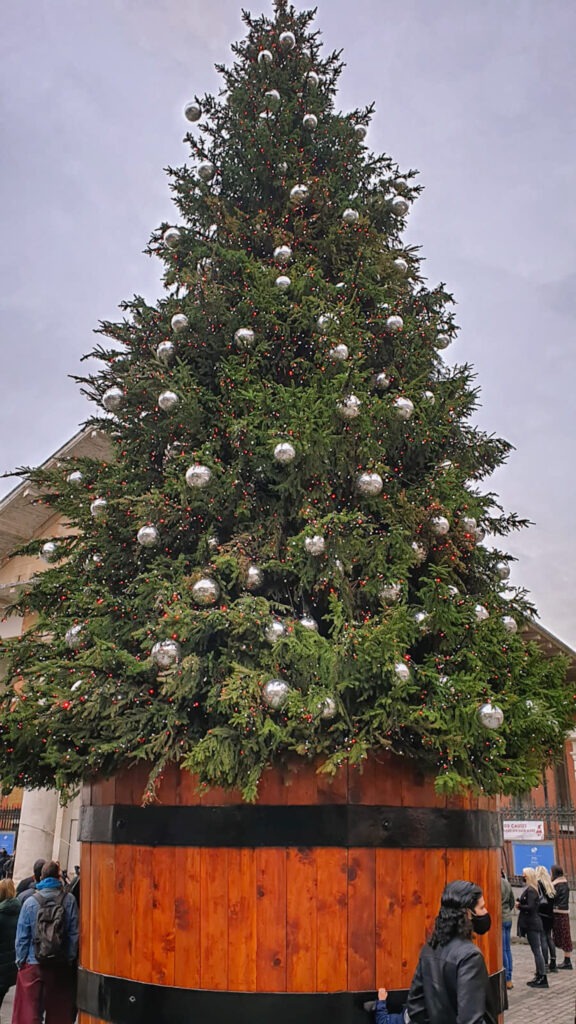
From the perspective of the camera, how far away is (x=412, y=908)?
5711mm

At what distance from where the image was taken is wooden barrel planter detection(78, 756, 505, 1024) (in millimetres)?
5434

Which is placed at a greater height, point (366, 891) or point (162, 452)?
point (162, 452)

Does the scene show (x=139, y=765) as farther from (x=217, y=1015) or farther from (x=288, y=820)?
(x=217, y=1015)

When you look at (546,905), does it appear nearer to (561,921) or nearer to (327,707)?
(561,921)

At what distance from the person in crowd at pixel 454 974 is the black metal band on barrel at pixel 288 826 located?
127 centimetres

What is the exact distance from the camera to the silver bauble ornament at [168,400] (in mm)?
6398

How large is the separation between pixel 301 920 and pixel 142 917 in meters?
1.13

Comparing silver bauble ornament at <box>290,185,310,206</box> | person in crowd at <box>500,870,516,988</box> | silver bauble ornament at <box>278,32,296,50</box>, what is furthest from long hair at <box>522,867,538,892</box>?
silver bauble ornament at <box>278,32,296,50</box>

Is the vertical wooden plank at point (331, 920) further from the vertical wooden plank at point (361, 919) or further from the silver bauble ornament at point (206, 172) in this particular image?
the silver bauble ornament at point (206, 172)

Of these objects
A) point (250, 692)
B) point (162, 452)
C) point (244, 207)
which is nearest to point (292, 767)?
point (250, 692)

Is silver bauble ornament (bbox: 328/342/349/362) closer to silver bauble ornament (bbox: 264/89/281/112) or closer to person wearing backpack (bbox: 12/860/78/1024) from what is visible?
silver bauble ornament (bbox: 264/89/281/112)

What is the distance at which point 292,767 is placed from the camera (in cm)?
562

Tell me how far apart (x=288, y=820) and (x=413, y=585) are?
81.7 inches

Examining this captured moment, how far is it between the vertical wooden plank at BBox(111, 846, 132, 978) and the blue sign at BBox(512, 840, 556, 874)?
46.4ft
